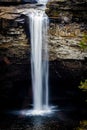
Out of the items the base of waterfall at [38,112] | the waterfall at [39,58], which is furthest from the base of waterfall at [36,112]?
the waterfall at [39,58]

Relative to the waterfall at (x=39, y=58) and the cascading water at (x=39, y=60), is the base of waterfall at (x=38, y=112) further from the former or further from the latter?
the waterfall at (x=39, y=58)

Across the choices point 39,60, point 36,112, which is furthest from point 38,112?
point 39,60

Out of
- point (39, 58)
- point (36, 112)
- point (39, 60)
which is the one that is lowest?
point (36, 112)

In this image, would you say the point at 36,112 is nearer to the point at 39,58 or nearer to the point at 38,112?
the point at 38,112

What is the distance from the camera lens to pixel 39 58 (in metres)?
18.9

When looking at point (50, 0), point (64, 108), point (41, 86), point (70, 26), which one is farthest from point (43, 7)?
point (64, 108)

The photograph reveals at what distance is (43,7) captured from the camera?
744 inches

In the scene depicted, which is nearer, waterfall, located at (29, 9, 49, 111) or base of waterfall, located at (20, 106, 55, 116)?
waterfall, located at (29, 9, 49, 111)

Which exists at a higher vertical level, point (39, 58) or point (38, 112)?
point (39, 58)

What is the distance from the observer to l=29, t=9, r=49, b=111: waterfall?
18203mm

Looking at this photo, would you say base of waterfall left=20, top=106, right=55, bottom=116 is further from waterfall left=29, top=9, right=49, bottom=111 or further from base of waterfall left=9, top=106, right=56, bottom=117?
waterfall left=29, top=9, right=49, bottom=111

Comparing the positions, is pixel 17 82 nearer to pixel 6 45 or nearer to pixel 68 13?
pixel 6 45

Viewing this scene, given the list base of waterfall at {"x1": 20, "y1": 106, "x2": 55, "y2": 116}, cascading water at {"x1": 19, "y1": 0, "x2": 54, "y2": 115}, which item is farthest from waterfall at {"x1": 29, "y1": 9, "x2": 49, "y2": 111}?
base of waterfall at {"x1": 20, "y1": 106, "x2": 55, "y2": 116}

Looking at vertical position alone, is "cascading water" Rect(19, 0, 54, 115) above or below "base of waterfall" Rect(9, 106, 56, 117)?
above
